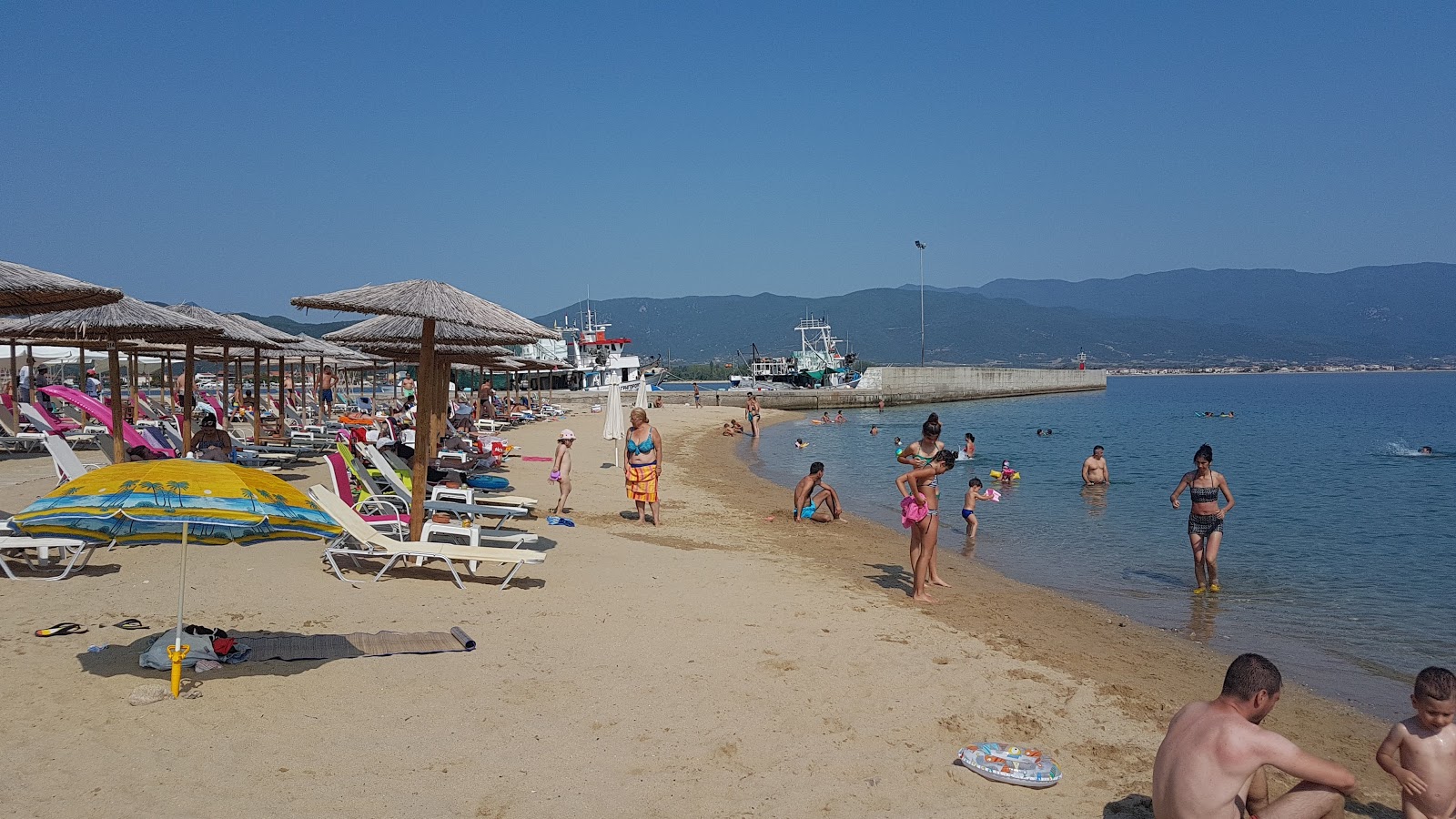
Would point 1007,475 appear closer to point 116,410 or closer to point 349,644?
point 116,410

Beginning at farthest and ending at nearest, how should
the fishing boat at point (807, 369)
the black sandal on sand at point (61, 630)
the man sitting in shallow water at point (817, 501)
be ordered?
A: the fishing boat at point (807, 369) < the man sitting in shallow water at point (817, 501) < the black sandal on sand at point (61, 630)

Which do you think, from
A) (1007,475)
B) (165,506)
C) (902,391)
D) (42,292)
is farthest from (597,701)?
(902,391)

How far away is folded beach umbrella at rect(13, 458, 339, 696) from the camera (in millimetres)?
3980

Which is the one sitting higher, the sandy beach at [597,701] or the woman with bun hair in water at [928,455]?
the woman with bun hair in water at [928,455]

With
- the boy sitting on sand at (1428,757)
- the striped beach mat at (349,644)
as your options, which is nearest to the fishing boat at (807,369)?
the striped beach mat at (349,644)

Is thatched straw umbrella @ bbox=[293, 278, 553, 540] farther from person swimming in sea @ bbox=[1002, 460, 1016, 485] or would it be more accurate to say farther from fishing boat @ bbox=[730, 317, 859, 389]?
fishing boat @ bbox=[730, 317, 859, 389]

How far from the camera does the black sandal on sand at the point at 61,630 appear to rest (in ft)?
16.8

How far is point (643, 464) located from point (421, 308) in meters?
3.93

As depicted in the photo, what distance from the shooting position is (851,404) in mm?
58031

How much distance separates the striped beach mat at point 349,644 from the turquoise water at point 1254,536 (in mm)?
5843

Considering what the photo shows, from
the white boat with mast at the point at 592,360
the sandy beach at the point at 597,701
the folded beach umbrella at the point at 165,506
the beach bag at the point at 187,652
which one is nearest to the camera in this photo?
the sandy beach at the point at 597,701

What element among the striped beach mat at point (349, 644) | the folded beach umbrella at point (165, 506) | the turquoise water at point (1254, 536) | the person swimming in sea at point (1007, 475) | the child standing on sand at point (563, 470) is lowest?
the turquoise water at point (1254, 536)

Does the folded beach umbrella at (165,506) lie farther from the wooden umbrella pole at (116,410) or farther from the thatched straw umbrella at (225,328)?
the thatched straw umbrella at (225,328)

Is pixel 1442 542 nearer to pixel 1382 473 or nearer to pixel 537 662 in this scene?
pixel 1382 473
